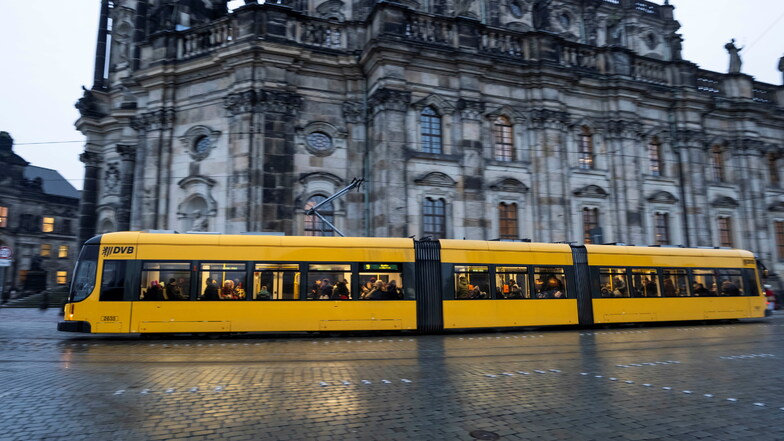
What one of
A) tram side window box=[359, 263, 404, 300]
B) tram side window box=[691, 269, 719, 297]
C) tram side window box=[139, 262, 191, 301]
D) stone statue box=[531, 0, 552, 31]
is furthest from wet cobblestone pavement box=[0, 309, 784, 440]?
stone statue box=[531, 0, 552, 31]

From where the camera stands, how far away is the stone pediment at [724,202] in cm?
3033

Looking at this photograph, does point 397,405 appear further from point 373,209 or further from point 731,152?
point 731,152

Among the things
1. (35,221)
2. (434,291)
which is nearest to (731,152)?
(434,291)

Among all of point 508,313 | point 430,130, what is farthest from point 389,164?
point 508,313

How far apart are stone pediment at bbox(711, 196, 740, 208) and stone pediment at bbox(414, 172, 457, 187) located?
18350 millimetres

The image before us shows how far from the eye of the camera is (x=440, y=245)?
52.5 feet

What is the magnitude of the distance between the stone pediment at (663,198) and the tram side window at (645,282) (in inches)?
445

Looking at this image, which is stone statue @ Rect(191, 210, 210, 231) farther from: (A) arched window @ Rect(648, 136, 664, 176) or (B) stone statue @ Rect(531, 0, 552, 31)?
(A) arched window @ Rect(648, 136, 664, 176)

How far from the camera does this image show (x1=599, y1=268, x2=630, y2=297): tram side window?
17.8m

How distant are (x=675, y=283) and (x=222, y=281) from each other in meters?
16.5

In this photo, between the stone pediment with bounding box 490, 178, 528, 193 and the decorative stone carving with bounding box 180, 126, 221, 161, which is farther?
the stone pediment with bounding box 490, 178, 528, 193

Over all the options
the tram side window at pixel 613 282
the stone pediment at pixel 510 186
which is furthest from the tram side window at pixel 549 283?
the stone pediment at pixel 510 186

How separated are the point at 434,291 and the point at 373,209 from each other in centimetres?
809

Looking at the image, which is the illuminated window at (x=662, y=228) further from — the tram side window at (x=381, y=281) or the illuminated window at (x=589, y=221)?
the tram side window at (x=381, y=281)
